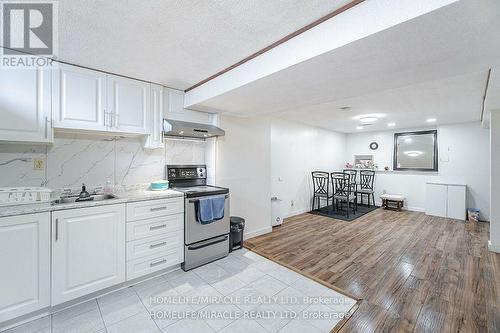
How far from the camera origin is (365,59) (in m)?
1.52

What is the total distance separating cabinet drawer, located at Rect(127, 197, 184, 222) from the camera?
2176mm

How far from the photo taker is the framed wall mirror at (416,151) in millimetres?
5523

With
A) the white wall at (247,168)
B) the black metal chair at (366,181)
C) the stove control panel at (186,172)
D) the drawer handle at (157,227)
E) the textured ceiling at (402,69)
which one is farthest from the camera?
the black metal chair at (366,181)

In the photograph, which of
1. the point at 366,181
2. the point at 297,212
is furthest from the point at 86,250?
→ the point at 366,181

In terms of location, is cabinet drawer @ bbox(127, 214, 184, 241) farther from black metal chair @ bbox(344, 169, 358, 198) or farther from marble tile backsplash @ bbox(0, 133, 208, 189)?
black metal chair @ bbox(344, 169, 358, 198)

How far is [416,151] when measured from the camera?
5758 mm

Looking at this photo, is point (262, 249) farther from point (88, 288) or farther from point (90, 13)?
point (90, 13)

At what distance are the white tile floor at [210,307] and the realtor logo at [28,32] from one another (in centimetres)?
223

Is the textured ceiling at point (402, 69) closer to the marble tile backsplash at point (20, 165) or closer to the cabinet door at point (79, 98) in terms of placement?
the cabinet door at point (79, 98)

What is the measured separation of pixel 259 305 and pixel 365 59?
7.31 feet

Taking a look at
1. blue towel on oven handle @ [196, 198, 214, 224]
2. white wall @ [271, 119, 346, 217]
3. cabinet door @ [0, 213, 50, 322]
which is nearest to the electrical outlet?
cabinet door @ [0, 213, 50, 322]

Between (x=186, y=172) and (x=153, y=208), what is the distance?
887mm

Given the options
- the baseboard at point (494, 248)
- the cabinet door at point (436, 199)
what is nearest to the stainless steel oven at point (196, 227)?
the baseboard at point (494, 248)

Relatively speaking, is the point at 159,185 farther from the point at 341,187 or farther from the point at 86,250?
the point at 341,187
